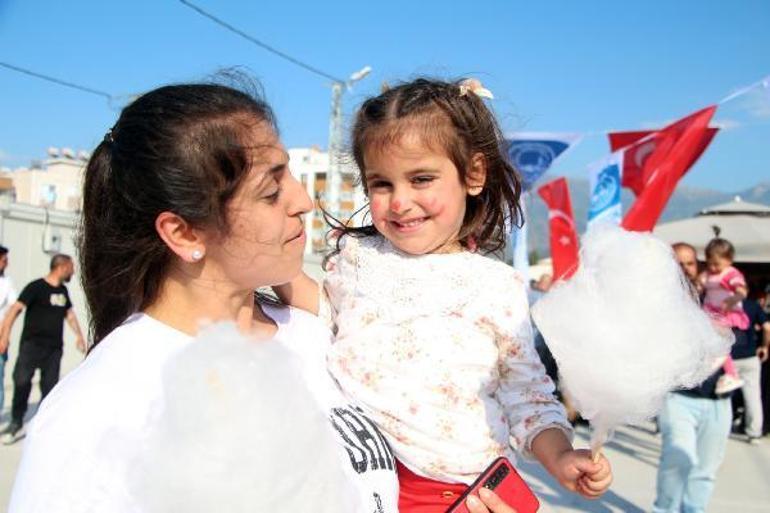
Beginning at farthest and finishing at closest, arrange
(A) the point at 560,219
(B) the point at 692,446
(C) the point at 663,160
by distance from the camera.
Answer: (A) the point at 560,219
(C) the point at 663,160
(B) the point at 692,446

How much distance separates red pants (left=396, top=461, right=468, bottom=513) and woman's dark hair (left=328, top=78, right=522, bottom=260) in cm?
66

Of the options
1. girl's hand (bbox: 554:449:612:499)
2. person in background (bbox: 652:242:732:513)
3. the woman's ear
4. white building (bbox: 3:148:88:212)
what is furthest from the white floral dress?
white building (bbox: 3:148:88:212)

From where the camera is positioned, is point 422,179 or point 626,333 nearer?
point 626,333

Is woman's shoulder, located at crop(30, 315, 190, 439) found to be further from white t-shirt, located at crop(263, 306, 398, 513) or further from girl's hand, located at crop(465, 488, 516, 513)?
girl's hand, located at crop(465, 488, 516, 513)

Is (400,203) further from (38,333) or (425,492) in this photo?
(38,333)

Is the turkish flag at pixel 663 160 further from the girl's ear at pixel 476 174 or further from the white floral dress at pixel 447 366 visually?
the white floral dress at pixel 447 366

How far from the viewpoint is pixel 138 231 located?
1405mm

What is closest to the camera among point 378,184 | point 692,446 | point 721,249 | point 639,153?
point 378,184

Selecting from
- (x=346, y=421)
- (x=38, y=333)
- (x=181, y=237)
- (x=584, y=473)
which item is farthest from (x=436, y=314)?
(x=38, y=333)

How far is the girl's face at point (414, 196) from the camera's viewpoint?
189cm

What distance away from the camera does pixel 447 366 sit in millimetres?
1728

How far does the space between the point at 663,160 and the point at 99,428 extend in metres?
6.56

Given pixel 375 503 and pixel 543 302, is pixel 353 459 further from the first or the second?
pixel 543 302

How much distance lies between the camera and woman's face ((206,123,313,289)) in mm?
1383
